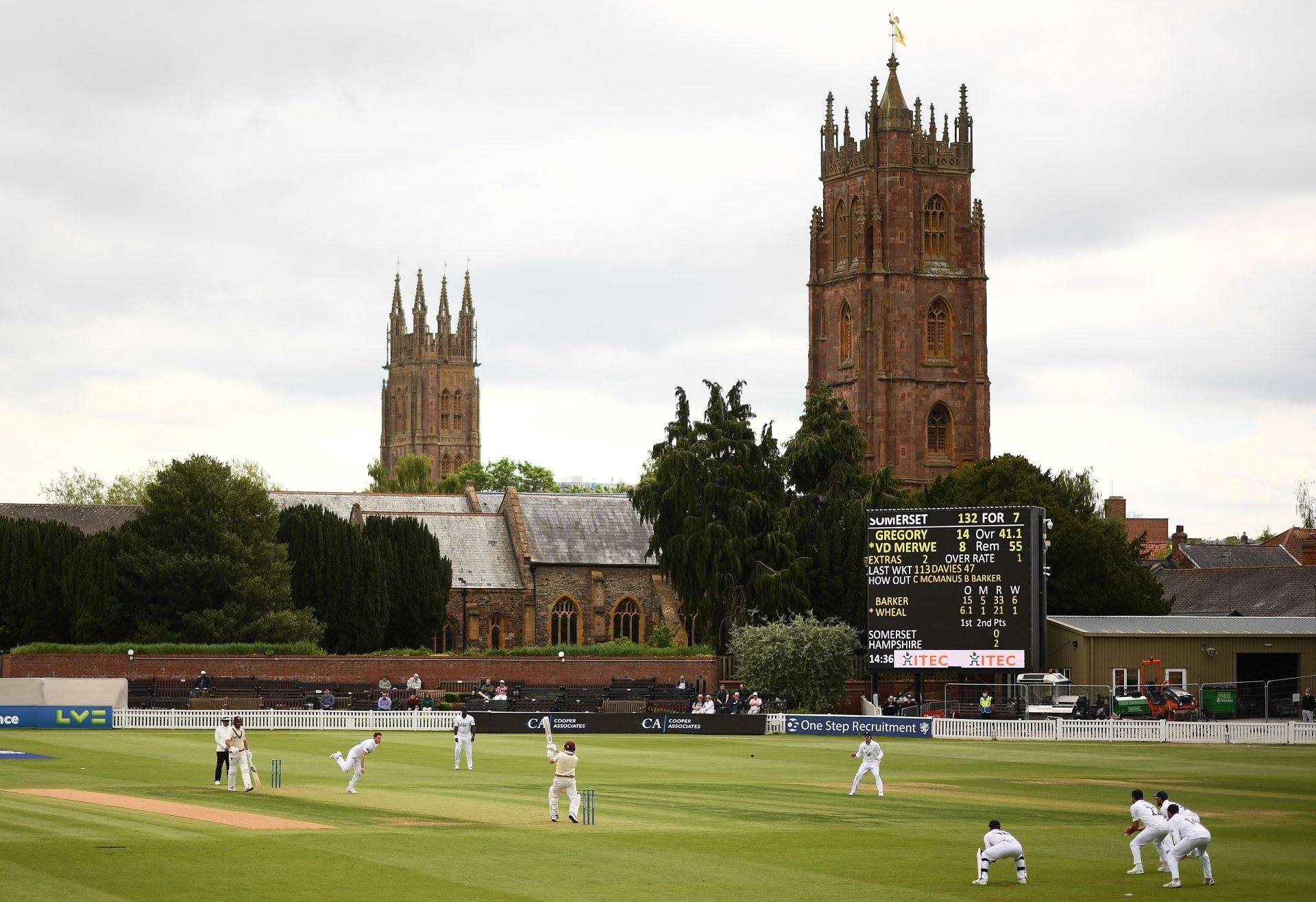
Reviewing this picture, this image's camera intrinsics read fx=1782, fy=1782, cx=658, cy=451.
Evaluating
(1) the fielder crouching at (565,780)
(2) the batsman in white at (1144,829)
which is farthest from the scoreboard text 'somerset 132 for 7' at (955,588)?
(2) the batsman in white at (1144,829)

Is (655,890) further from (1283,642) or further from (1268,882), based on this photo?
(1283,642)

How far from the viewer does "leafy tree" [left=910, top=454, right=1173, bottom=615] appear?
78000mm

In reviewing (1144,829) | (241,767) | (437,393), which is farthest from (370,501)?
(437,393)

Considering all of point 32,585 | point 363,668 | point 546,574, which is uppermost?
point 546,574

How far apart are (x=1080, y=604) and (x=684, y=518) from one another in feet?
62.5

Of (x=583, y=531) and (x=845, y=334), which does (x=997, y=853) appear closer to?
(x=583, y=531)

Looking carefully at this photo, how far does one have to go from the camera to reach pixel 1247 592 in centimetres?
8681

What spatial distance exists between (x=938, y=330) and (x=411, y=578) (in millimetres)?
42114

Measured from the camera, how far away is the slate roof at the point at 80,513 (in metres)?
81.3

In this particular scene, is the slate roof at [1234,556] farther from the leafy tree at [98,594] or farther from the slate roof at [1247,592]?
the leafy tree at [98,594]

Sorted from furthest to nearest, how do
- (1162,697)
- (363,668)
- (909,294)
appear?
(909,294) < (363,668) < (1162,697)

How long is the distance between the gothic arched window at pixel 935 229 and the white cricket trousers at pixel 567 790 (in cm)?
8364

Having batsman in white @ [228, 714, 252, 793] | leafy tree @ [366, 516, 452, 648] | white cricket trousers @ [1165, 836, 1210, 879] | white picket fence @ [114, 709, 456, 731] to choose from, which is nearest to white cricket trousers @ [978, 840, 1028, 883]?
white cricket trousers @ [1165, 836, 1210, 879]

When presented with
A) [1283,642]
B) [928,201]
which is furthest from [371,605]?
[928,201]
